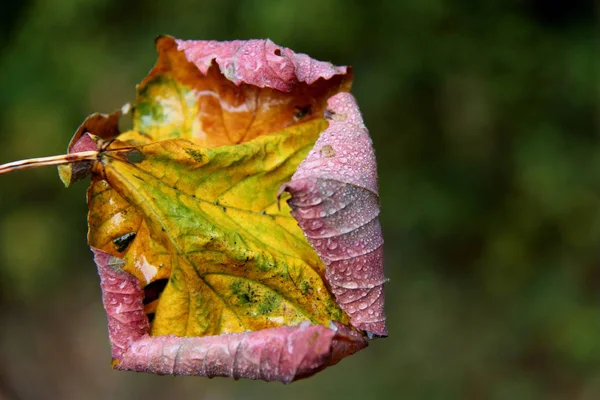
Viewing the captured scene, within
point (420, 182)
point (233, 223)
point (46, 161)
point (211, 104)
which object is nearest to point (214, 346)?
point (233, 223)

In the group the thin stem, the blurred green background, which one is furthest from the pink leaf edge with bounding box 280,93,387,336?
the blurred green background

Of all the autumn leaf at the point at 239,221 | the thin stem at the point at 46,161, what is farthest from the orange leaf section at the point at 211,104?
the thin stem at the point at 46,161

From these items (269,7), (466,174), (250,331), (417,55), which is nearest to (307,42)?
(269,7)

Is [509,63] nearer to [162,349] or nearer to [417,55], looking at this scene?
[417,55]

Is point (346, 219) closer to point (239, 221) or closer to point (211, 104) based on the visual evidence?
point (239, 221)

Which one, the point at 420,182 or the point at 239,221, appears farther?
the point at 420,182

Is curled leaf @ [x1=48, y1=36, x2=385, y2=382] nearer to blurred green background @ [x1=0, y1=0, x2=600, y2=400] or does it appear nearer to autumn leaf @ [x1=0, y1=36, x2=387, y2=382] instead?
autumn leaf @ [x1=0, y1=36, x2=387, y2=382]
